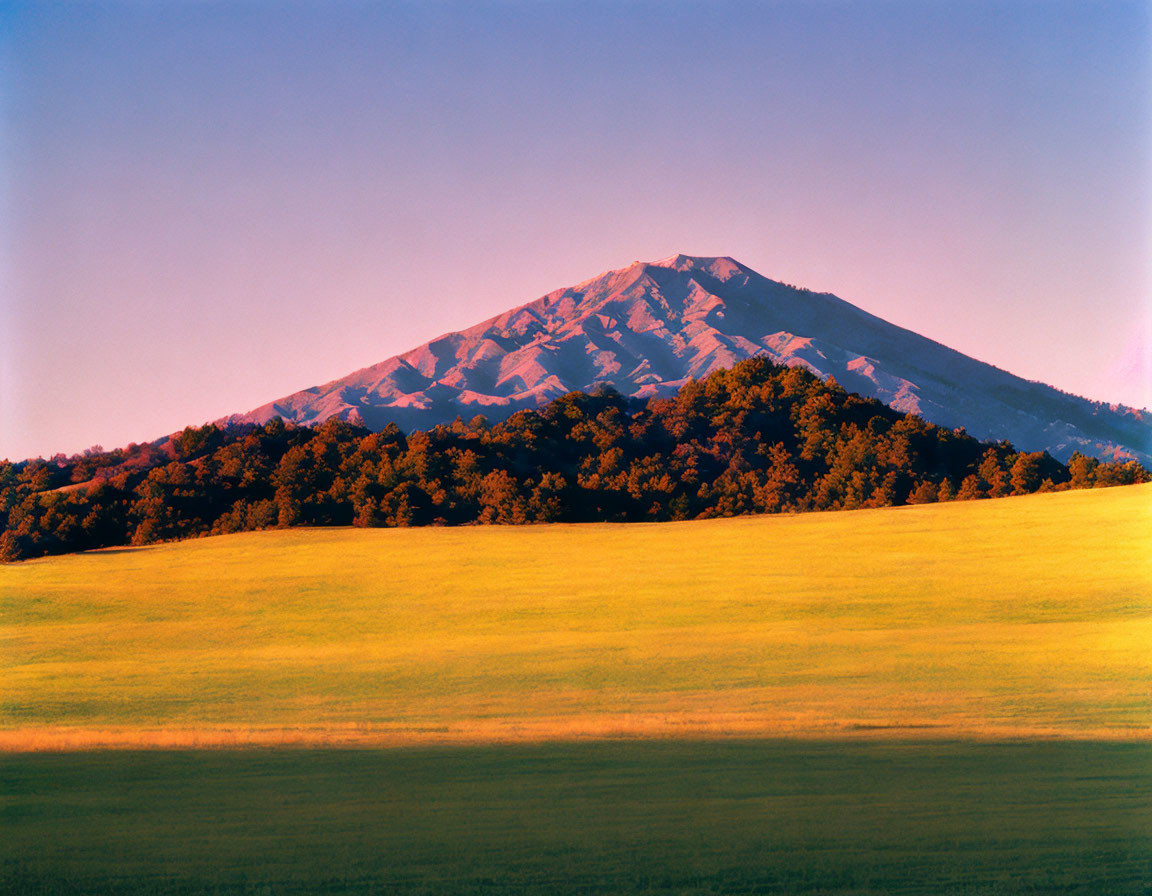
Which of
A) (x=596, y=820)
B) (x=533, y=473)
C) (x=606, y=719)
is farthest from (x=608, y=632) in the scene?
(x=533, y=473)

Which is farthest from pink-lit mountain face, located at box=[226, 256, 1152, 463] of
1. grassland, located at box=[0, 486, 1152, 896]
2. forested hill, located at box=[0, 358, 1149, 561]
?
grassland, located at box=[0, 486, 1152, 896]

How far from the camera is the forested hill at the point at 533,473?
119 feet

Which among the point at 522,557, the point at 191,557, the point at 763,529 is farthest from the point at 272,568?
the point at 763,529

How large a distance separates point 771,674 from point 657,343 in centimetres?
18434

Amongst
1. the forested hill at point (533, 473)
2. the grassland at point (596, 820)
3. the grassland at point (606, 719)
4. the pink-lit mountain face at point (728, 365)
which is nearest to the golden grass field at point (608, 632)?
the grassland at point (606, 719)

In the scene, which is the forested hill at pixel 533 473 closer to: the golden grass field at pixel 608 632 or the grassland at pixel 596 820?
the golden grass field at pixel 608 632

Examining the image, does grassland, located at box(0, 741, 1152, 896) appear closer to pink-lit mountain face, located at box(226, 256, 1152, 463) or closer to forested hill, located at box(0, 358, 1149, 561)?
forested hill, located at box(0, 358, 1149, 561)

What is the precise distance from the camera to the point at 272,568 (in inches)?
938

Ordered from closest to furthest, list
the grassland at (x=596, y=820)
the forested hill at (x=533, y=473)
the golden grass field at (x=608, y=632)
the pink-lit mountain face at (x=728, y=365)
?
the grassland at (x=596, y=820)
the golden grass field at (x=608, y=632)
the forested hill at (x=533, y=473)
the pink-lit mountain face at (x=728, y=365)

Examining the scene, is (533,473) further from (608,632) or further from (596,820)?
(596,820)

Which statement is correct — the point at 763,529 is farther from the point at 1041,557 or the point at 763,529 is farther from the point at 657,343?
the point at 657,343

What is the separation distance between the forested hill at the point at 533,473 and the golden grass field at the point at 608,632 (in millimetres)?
8772

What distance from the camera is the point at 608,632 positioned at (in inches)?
652

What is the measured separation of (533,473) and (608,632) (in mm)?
22657
